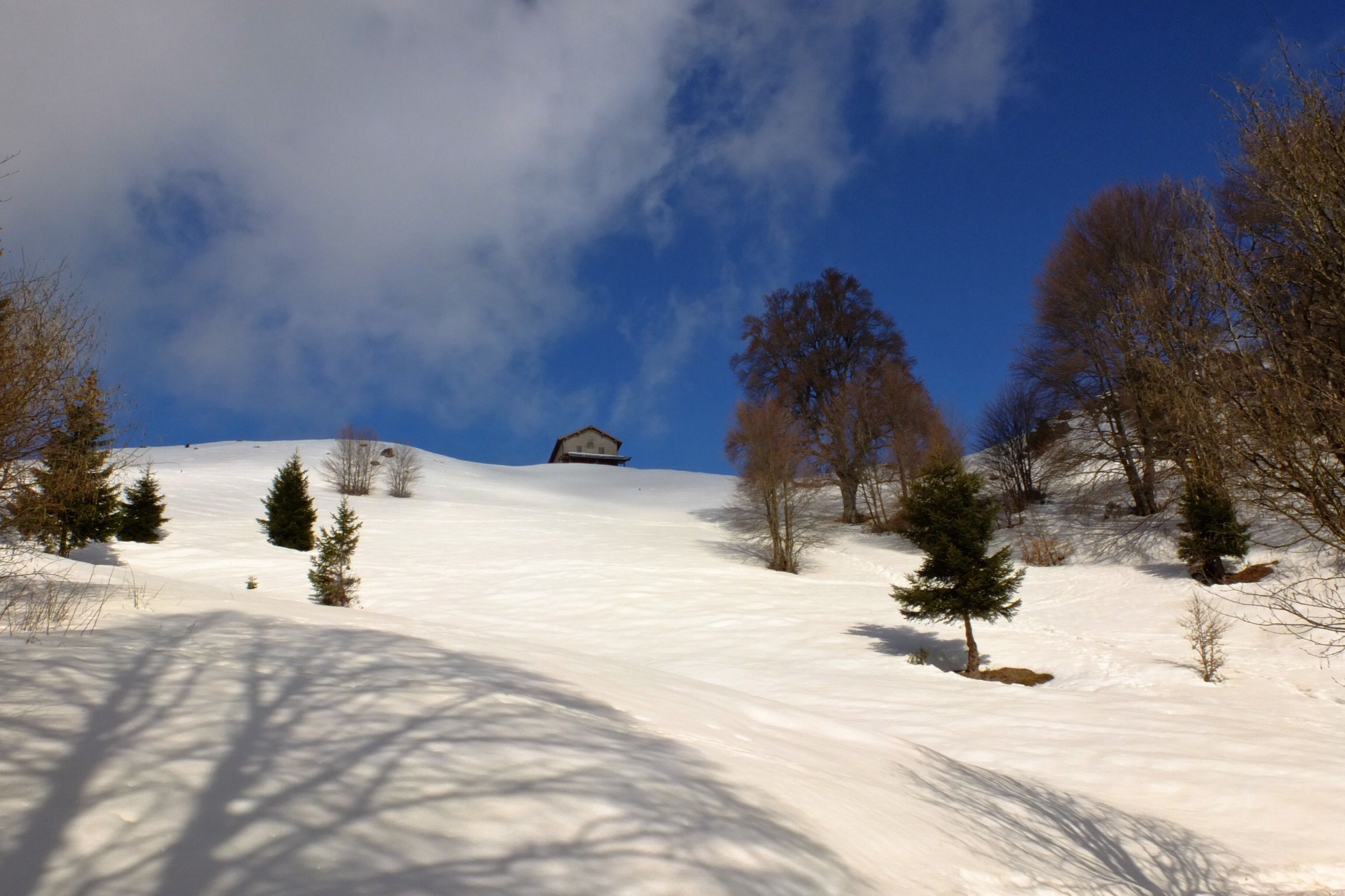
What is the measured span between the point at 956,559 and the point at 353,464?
3337 cm

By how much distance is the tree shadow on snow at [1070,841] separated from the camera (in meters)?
4.51

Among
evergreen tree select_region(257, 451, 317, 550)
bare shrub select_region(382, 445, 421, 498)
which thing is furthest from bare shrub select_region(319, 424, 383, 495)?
evergreen tree select_region(257, 451, 317, 550)

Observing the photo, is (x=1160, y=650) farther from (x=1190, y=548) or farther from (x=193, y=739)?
(x=193, y=739)

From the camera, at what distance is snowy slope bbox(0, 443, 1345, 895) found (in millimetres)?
2355

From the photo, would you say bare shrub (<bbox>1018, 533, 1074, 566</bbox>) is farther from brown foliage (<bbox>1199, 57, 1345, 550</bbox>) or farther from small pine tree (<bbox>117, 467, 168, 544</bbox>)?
small pine tree (<bbox>117, 467, 168, 544</bbox>)

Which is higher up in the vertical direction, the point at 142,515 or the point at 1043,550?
the point at 142,515

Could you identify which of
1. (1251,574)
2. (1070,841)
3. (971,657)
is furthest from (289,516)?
(1251,574)

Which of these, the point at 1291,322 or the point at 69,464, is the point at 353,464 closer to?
the point at 69,464

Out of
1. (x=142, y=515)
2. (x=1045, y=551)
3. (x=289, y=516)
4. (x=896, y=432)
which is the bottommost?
(x=1045, y=551)

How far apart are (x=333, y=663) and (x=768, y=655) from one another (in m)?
9.71

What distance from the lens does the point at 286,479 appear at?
22547 millimetres

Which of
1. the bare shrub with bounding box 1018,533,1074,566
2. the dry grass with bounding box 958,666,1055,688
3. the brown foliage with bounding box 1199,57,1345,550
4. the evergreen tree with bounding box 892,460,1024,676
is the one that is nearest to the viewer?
the brown foliage with bounding box 1199,57,1345,550

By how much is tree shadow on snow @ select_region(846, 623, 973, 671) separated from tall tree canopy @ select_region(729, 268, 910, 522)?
14127 millimetres

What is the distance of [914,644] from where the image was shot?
14477 millimetres
